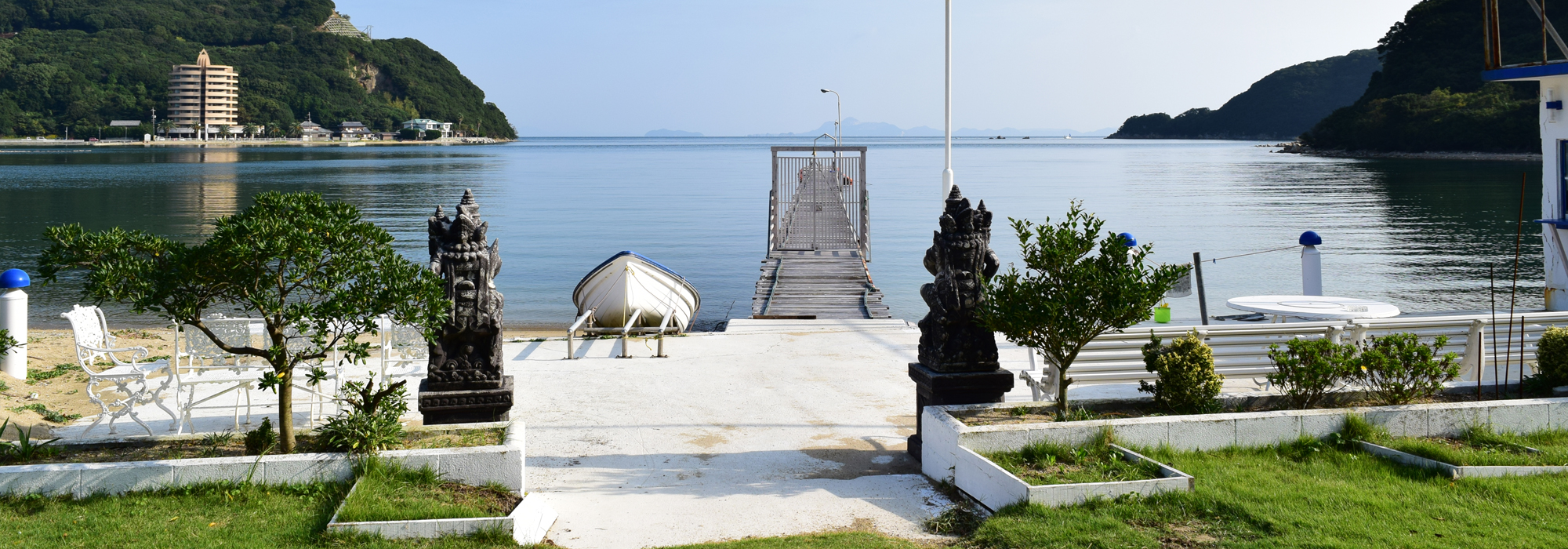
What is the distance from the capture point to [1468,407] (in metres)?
6.34

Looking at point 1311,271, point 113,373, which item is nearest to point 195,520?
point 113,373

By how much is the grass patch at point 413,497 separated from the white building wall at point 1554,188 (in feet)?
33.0

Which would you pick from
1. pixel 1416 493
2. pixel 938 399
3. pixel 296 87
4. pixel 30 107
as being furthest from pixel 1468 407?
pixel 296 87

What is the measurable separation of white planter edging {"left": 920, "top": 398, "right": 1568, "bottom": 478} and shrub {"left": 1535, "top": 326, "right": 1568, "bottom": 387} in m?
0.44

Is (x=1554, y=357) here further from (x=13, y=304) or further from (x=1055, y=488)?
(x=13, y=304)

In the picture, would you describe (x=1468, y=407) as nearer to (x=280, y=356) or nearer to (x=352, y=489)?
(x=352, y=489)

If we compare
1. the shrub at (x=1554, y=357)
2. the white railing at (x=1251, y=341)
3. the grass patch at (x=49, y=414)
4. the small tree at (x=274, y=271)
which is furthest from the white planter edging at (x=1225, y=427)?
the grass patch at (x=49, y=414)

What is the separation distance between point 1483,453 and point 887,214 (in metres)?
46.8

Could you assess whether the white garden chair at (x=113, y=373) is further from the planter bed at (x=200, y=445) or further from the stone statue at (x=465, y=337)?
the stone statue at (x=465, y=337)

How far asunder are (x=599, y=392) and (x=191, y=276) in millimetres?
4052

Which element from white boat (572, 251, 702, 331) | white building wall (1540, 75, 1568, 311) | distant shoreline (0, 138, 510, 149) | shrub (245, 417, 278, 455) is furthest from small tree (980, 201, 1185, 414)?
distant shoreline (0, 138, 510, 149)

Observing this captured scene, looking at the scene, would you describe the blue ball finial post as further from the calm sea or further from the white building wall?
the white building wall

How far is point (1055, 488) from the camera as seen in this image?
5.17m

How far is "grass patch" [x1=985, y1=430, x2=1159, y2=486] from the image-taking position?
5.41 m
